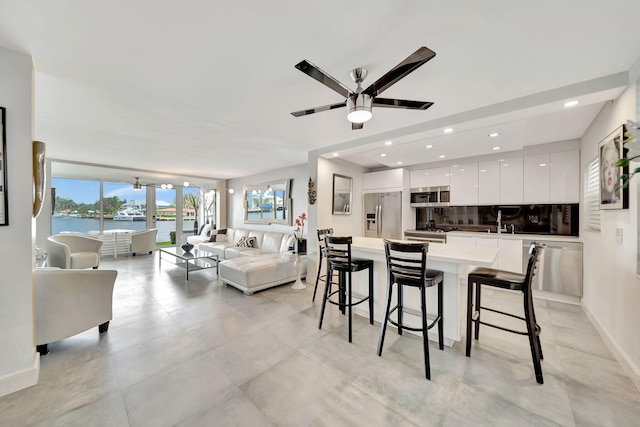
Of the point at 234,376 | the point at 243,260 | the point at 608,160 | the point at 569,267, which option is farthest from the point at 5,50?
the point at 569,267

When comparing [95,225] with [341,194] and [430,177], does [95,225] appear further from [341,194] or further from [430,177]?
[430,177]

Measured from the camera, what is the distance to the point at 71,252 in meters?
5.23

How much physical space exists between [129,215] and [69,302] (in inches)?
263

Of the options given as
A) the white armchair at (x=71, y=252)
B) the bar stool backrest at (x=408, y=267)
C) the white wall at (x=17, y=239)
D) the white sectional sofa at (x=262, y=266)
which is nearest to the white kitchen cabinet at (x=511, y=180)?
the bar stool backrest at (x=408, y=267)

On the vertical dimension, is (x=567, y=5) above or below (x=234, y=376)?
above

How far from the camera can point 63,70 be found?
201cm

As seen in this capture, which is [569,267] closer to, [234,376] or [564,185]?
[564,185]

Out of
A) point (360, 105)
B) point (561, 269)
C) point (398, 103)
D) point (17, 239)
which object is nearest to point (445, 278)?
point (398, 103)

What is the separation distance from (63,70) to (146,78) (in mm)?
607

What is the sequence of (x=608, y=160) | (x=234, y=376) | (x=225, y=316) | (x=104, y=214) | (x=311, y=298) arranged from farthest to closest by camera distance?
(x=104, y=214), (x=311, y=298), (x=225, y=316), (x=608, y=160), (x=234, y=376)

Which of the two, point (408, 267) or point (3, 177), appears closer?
point (3, 177)

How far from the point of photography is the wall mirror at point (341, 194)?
482 cm

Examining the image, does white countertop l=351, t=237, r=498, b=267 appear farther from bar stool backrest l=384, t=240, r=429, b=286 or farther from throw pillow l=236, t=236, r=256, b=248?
throw pillow l=236, t=236, r=256, b=248

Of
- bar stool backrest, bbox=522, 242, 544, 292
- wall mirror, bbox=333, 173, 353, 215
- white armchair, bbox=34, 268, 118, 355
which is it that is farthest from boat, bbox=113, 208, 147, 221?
bar stool backrest, bbox=522, 242, 544, 292
